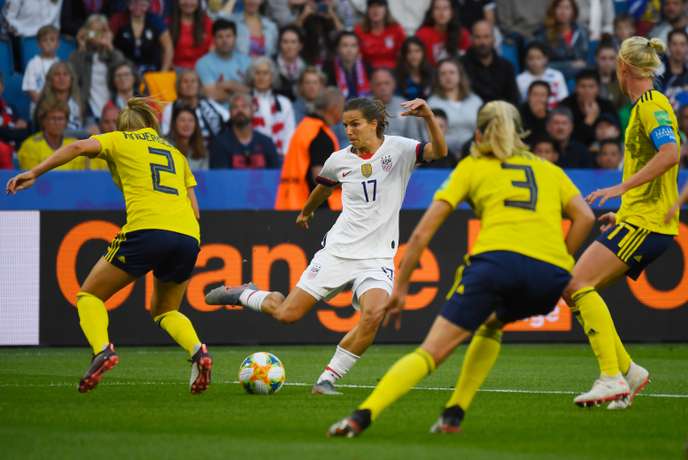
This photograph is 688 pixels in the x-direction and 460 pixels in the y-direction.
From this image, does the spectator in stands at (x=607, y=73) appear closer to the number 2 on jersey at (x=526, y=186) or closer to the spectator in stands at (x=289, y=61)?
the spectator in stands at (x=289, y=61)

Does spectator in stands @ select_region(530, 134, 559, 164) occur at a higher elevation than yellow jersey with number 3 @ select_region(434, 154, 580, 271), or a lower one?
lower

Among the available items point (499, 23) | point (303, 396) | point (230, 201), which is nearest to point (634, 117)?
point (303, 396)

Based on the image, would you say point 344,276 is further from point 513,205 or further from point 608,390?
point 513,205

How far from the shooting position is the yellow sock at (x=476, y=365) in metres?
7.52

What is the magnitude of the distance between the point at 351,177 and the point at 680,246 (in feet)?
21.0

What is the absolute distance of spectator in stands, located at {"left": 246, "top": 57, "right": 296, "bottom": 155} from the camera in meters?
17.5

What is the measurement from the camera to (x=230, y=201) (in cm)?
1568

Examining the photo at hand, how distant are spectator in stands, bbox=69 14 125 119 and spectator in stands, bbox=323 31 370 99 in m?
2.98

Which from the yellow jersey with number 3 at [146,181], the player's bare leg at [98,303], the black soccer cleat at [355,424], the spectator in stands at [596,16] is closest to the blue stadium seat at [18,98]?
the yellow jersey with number 3 at [146,181]

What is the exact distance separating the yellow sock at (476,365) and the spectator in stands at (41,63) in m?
11.0

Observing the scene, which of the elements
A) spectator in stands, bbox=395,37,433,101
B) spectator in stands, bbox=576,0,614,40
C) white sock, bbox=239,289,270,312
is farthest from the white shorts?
spectator in stands, bbox=576,0,614,40

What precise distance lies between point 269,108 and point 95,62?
7.82ft

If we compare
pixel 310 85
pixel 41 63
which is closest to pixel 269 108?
pixel 310 85

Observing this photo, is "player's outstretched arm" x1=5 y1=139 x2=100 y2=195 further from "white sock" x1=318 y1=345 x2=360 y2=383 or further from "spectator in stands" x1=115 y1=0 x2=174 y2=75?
"spectator in stands" x1=115 y1=0 x2=174 y2=75
